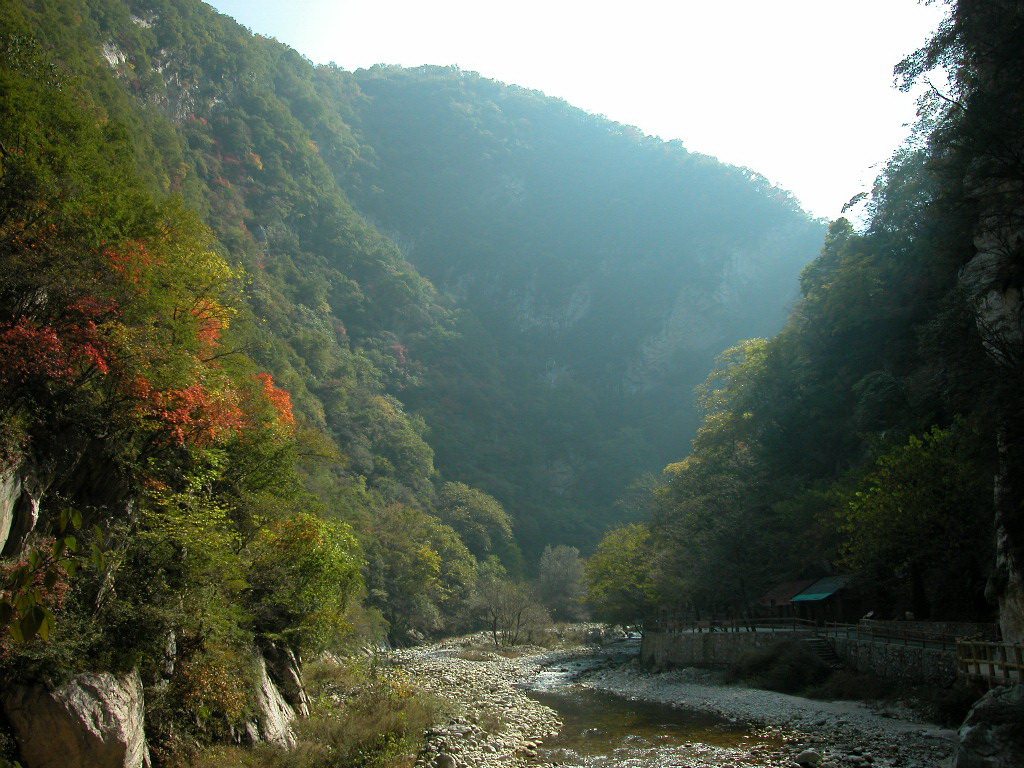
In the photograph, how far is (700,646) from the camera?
32.2 meters

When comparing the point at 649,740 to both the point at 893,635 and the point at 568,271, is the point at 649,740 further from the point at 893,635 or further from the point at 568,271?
the point at 568,271

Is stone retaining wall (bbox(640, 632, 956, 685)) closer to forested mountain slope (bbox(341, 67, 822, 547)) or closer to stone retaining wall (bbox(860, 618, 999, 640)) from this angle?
stone retaining wall (bbox(860, 618, 999, 640))

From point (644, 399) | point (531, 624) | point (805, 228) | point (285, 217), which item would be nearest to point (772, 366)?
point (531, 624)

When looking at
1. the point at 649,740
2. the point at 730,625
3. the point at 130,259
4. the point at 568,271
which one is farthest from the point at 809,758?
the point at 568,271

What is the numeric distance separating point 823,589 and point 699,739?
1728 cm

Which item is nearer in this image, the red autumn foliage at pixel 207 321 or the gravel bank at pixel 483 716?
the gravel bank at pixel 483 716

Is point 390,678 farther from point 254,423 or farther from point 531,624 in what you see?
point 531,624

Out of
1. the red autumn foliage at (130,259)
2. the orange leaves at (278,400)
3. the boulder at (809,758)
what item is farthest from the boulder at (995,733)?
the orange leaves at (278,400)

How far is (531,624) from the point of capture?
170 ft

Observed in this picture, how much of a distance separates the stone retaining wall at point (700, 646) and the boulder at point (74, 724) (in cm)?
2447

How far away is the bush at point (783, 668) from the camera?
23.0m

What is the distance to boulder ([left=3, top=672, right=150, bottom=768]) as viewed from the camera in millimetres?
9234

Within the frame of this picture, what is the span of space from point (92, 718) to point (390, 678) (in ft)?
32.4

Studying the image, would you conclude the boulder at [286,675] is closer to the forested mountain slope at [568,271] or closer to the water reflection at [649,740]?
the water reflection at [649,740]
